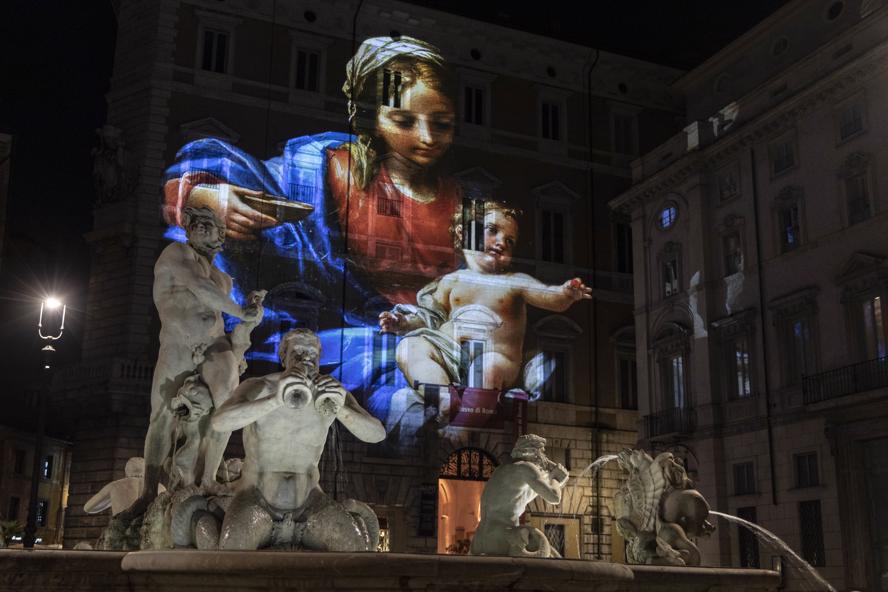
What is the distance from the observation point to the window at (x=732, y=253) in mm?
24956

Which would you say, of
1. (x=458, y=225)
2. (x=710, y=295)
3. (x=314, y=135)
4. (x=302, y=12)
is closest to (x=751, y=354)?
(x=710, y=295)

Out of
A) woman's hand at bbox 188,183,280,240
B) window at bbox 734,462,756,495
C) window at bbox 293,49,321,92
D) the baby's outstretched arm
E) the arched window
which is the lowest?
window at bbox 734,462,756,495

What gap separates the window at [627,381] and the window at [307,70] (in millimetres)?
11893

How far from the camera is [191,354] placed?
7.51 m

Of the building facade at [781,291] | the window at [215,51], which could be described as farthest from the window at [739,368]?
the window at [215,51]

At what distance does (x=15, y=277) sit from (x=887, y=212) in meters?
30.4

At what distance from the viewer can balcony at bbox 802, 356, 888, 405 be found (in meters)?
19.4

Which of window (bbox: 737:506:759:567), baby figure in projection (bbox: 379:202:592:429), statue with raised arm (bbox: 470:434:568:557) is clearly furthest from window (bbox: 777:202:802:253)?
statue with raised arm (bbox: 470:434:568:557)

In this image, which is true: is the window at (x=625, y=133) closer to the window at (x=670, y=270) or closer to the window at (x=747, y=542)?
the window at (x=670, y=270)

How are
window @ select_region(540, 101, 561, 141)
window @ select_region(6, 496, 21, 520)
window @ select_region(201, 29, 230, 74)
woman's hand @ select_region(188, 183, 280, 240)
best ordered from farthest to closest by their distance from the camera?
1. window @ select_region(6, 496, 21, 520)
2. window @ select_region(540, 101, 561, 141)
3. window @ select_region(201, 29, 230, 74)
4. woman's hand @ select_region(188, 183, 280, 240)

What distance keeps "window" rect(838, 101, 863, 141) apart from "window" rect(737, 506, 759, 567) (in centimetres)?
868

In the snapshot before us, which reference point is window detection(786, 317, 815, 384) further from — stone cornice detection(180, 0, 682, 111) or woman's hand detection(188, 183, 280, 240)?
woman's hand detection(188, 183, 280, 240)

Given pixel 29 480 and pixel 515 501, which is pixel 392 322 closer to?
pixel 515 501

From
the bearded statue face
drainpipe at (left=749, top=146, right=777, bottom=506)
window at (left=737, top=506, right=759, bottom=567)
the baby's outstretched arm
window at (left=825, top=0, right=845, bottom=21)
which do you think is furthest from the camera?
the baby's outstretched arm
